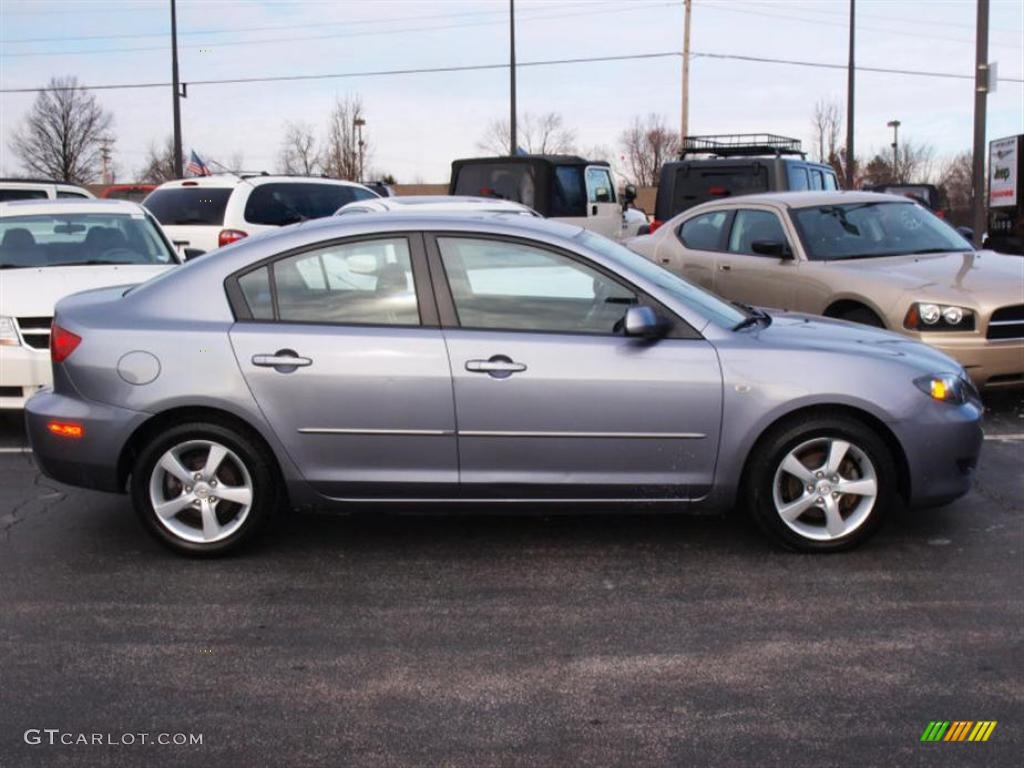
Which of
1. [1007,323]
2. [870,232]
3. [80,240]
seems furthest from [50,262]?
[1007,323]

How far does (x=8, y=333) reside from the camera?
712 cm

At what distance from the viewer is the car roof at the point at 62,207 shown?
353 inches

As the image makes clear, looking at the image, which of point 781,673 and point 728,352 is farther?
point 728,352

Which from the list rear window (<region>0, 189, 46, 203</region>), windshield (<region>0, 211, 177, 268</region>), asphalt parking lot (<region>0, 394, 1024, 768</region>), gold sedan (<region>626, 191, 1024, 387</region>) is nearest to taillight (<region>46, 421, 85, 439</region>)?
asphalt parking lot (<region>0, 394, 1024, 768</region>)

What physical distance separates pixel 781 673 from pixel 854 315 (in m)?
4.93

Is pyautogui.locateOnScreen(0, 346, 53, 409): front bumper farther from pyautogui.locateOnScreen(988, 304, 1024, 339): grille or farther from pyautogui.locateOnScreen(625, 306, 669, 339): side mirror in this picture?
pyautogui.locateOnScreen(988, 304, 1024, 339): grille

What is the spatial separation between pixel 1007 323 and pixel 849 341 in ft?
10.4

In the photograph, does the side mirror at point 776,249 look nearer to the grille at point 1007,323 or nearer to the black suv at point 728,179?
the grille at point 1007,323

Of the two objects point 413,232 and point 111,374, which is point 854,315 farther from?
point 111,374

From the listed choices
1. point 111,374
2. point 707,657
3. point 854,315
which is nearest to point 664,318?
point 707,657

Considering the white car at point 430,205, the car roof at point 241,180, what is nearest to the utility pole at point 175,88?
the car roof at point 241,180

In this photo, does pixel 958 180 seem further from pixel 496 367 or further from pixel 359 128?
pixel 496 367

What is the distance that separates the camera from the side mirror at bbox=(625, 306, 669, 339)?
4723mm

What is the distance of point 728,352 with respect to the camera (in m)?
4.81
